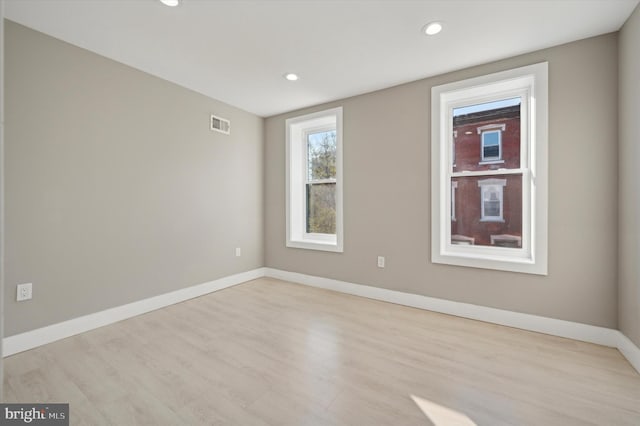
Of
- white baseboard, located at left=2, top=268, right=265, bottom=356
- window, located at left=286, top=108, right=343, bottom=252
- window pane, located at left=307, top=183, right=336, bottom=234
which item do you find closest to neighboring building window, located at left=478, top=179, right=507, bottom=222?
window, located at left=286, top=108, right=343, bottom=252

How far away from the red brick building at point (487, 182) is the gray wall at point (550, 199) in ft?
1.02

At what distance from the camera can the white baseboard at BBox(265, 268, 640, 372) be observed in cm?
234

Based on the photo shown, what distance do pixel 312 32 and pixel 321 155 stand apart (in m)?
2.00

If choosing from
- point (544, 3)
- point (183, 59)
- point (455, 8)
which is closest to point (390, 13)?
point (455, 8)

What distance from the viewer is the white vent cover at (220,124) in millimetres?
3807

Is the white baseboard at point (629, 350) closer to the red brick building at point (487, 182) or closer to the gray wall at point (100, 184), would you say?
the red brick building at point (487, 182)

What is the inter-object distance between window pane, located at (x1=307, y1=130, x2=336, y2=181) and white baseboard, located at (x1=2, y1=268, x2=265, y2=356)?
1.94 metres

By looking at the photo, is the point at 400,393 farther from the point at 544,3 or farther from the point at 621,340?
the point at 544,3

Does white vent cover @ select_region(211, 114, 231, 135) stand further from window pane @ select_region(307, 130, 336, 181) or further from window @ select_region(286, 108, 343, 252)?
window pane @ select_region(307, 130, 336, 181)

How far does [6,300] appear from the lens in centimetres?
222

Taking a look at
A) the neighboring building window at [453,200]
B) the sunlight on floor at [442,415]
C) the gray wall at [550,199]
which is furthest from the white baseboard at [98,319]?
the neighboring building window at [453,200]

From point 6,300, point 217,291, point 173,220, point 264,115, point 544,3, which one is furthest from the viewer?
point 264,115

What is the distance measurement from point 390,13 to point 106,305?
3473 millimetres

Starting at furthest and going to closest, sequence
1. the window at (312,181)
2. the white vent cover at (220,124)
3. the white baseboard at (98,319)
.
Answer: the window at (312,181), the white vent cover at (220,124), the white baseboard at (98,319)
